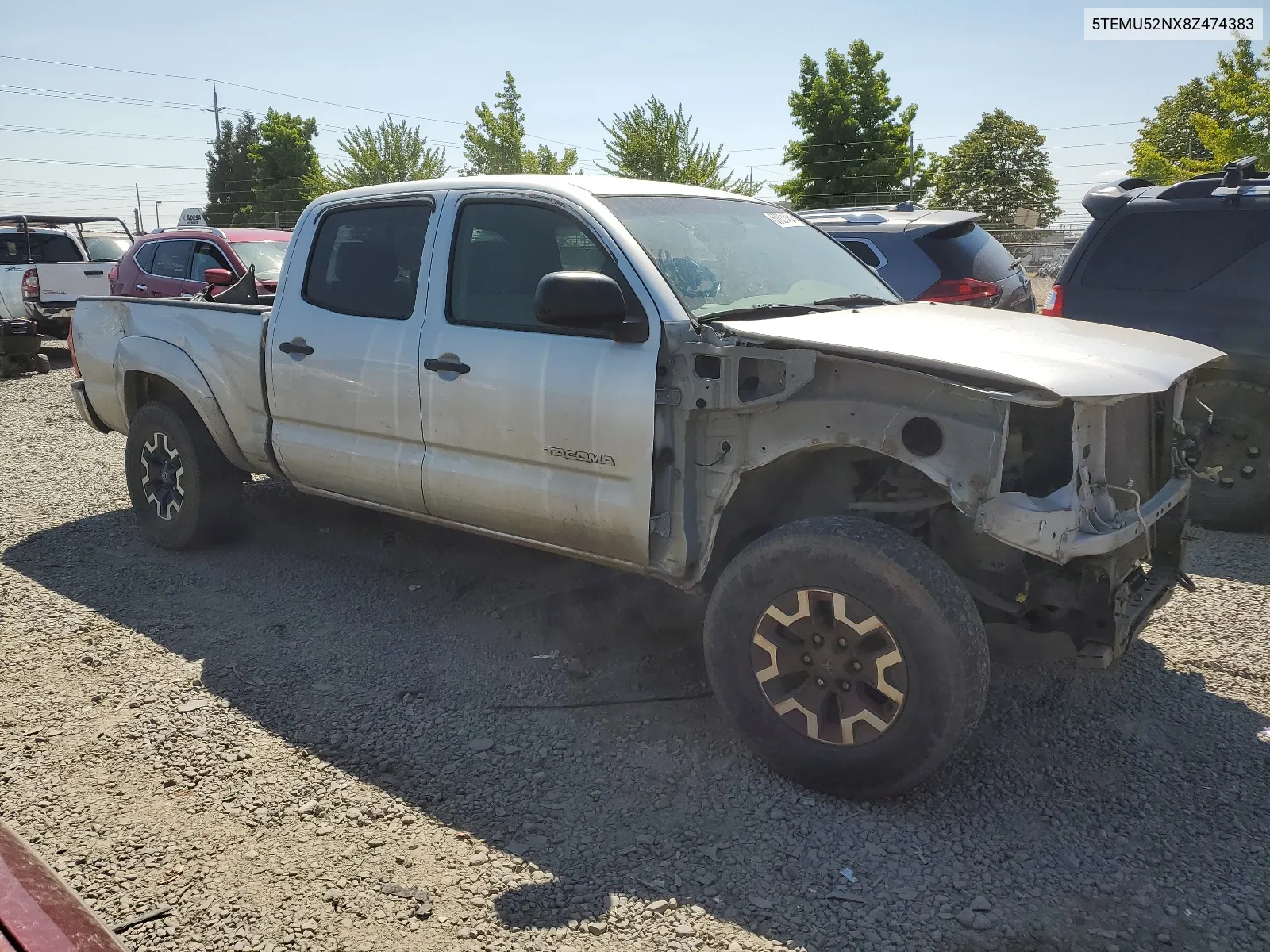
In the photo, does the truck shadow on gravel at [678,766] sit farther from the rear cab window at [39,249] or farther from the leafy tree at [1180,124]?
the leafy tree at [1180,124]

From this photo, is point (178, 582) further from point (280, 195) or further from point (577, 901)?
point (280, 195)

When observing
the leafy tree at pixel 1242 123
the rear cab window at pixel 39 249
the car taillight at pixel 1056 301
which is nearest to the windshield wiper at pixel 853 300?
the car taillight at pixel 1056 301

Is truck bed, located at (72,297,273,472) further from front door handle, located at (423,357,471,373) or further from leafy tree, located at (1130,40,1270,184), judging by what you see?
leafy tree, located at (1130,40,1270,184)

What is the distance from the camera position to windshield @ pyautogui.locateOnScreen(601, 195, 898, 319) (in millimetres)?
3859

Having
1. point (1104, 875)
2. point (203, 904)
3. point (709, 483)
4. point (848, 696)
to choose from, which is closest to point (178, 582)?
point (203, 904)

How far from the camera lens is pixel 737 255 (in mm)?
4168

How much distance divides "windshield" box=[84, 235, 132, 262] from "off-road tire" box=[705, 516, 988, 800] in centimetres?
1484

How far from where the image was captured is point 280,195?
4509 centimetres

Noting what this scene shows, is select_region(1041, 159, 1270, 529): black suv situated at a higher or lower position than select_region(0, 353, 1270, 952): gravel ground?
higher

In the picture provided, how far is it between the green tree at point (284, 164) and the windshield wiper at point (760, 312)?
43.1m

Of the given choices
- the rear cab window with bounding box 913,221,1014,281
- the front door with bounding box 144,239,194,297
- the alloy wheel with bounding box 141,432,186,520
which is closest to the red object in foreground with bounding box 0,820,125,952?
the alloy wheel with bounding box 141,432,186,520

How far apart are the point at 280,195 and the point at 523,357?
149ft

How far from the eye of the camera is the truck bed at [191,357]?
5.12 m

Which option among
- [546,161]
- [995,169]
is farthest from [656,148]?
[995,169]
